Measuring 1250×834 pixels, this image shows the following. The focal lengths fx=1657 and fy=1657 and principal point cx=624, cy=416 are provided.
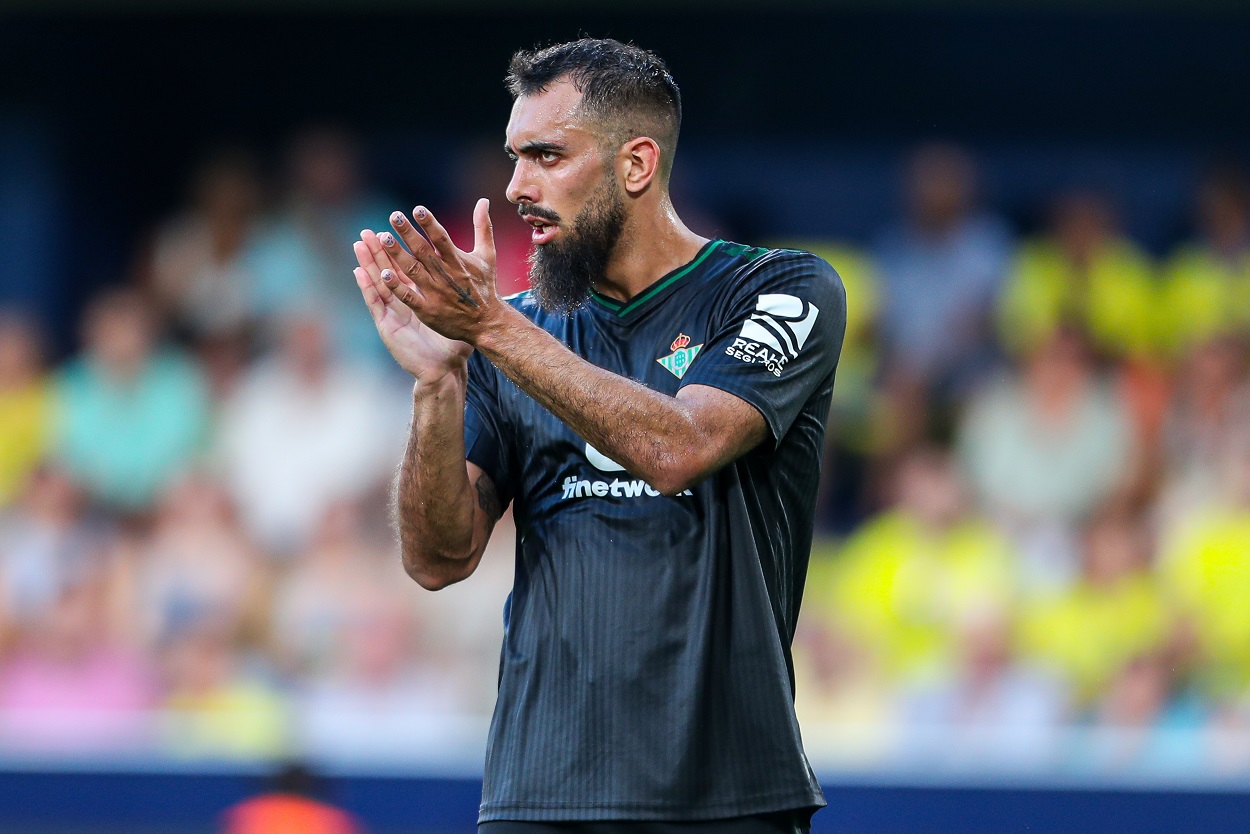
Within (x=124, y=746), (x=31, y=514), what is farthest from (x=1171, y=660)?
(x=31, y=514)

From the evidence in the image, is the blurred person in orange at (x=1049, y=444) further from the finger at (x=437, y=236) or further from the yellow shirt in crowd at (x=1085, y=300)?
the finger at (x=437, y=236)

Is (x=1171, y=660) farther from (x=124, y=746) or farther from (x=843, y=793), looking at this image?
(x=124, y=746)

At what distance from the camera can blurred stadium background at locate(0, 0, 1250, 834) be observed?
6.54 m

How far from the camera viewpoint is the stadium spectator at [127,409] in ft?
26.1

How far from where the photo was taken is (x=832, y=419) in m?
7.67

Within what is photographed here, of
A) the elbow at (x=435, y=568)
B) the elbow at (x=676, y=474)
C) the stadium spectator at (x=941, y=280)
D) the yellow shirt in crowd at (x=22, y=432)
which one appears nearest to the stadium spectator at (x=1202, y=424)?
the stadium spectator at (x=941, y=280)

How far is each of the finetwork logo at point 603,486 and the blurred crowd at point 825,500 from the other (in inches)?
129

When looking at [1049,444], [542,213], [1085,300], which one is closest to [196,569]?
[1049,444]

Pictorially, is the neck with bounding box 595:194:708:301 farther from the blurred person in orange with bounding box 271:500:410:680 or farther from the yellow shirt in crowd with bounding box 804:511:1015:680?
the blurred person in orange with bounding box 271:500:410:680

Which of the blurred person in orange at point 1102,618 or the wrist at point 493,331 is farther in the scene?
the blurred person in orange at point 1102,618

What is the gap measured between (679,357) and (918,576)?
4.30m

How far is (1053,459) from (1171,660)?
1.06m

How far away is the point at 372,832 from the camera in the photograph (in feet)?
18.9

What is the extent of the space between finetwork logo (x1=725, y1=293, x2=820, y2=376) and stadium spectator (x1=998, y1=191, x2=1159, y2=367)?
475 centimetres
